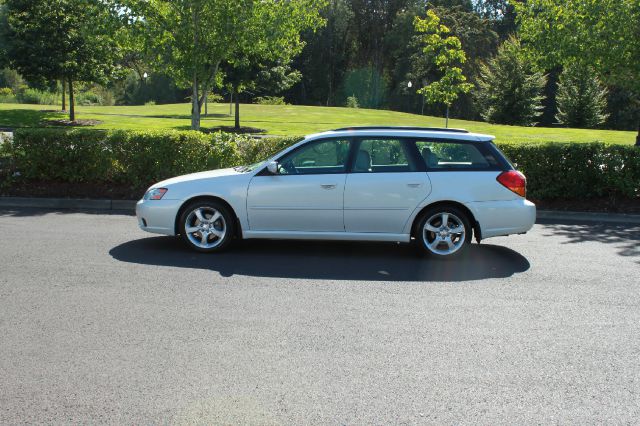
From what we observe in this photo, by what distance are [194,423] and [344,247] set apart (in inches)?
205

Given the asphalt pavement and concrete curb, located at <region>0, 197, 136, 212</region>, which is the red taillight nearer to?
the asphalt pavement

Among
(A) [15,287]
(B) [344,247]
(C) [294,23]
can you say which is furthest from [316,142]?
(C) [294,23]

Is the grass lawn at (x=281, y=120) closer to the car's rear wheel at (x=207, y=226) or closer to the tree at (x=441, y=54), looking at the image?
the tree at (x=441, y=54)

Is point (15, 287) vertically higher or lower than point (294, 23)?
lower

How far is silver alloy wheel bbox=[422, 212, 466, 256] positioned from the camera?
26.3ft

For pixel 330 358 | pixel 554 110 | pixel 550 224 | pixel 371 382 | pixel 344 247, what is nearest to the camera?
pixel 371 382

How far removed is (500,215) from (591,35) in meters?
9.22

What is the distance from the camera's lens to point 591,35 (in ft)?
49.8

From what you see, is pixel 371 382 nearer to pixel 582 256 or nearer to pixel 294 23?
pixel 582 256

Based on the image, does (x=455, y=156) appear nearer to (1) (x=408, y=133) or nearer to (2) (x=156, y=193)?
(1) (x=408, y=133)

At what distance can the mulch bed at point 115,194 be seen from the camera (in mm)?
12109

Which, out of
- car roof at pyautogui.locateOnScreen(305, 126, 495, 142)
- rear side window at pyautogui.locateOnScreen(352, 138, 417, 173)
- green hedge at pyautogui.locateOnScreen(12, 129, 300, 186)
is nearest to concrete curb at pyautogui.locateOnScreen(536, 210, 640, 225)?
car roof at pyautogui.locateOnScreen(305, 126, 495, 142)

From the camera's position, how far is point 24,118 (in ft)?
121

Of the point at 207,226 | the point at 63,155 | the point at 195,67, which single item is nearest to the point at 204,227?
the point at 207,226
